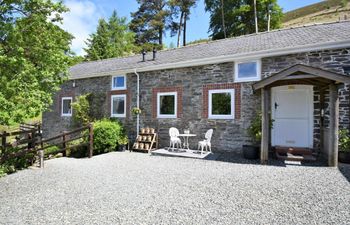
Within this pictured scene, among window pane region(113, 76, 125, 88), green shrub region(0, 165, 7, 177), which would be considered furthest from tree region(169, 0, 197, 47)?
green shrub region(0, 165, 7, 177)

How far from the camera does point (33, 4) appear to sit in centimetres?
590

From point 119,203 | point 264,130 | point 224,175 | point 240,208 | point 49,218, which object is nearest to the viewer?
point 49,218

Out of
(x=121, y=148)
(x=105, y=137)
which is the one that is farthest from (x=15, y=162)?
(x=121, y=148)

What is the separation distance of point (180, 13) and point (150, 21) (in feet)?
13.1

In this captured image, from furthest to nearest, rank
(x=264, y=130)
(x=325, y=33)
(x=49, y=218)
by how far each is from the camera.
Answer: (x=325, y=33) < (x=264, y=130) < (x=49, y=218)

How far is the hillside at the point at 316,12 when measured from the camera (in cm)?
3906

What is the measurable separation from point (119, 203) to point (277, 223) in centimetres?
262

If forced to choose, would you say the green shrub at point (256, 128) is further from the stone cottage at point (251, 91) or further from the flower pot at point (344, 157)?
the flower pot at point (344, 157)

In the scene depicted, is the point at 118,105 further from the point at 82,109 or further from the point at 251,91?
the point at 251,91

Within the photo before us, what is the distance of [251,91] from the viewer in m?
8.37

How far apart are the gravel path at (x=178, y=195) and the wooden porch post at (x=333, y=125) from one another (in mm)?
348

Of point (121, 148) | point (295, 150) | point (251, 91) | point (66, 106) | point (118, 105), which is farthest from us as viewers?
point (66, 106)

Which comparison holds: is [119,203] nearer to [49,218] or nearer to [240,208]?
[49,218]

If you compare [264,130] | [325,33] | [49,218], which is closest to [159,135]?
[264,130]
